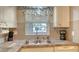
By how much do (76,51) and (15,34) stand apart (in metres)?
0.60

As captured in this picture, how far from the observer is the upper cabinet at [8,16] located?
4.28 ft

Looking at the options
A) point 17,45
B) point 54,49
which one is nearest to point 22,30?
point 17,45

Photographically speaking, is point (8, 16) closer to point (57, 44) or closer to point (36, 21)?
point (36, 21)

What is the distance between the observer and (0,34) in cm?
132

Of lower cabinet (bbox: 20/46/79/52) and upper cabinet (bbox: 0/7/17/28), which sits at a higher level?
upper cabinet (bbox: 0/7/17/28)

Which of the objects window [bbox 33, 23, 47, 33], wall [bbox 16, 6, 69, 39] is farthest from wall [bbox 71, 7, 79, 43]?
window [bbox 33, 23, 47, 33]

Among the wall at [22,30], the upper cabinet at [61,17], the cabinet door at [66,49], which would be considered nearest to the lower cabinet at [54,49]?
the cabinet door at [66,49]

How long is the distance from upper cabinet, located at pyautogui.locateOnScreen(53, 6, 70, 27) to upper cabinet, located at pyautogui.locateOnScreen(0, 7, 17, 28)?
1.30 ft

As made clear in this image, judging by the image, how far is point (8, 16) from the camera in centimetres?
133

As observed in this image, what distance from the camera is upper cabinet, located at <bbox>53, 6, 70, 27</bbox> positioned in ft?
4.41

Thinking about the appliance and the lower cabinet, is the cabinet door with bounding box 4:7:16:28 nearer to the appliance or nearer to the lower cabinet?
the lower cabinet
